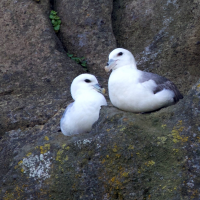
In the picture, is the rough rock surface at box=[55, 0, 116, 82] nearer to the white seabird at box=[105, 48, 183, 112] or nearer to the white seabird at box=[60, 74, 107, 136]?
the white seabird at box=[60, 74, 107, 136]

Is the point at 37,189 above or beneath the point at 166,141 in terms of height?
beneath

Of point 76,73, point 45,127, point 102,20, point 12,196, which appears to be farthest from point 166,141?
point 102,20

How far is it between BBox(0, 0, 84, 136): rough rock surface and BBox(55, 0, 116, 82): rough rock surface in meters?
0.27

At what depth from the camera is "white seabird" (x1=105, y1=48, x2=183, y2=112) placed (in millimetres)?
4438

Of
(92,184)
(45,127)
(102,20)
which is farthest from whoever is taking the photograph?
(102,20)

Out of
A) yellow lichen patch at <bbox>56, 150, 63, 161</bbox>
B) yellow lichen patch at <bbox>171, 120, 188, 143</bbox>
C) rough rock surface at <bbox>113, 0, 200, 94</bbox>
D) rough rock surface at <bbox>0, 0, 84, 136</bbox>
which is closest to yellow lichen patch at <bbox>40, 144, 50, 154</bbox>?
yellow lichen patch at <bbox>56, 150, 63, 161</bbox>

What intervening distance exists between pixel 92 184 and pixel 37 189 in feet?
1.90

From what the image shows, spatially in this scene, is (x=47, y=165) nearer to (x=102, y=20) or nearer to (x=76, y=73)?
(x=76, y=73)

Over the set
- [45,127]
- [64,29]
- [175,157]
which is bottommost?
[45,127]

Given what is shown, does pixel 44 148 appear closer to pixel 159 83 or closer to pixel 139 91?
pixel 139 91

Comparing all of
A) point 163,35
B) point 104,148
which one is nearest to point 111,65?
point 104,148

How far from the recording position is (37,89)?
254 inches

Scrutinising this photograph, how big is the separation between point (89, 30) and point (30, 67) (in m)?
1.16

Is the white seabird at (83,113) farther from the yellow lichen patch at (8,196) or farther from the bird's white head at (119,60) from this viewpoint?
the yellow lichen patch at (8,196)
